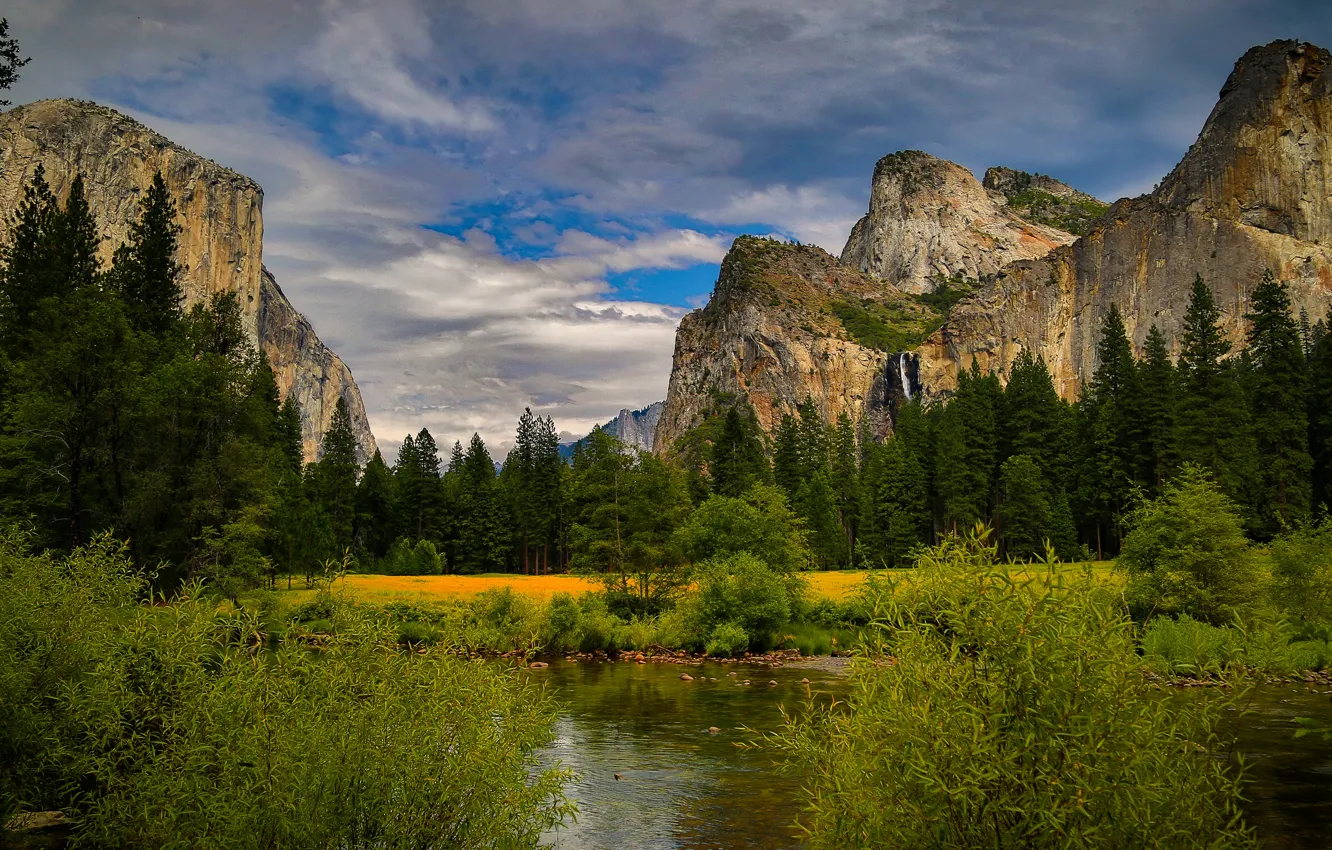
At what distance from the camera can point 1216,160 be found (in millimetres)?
156875

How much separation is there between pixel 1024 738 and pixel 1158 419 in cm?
6988

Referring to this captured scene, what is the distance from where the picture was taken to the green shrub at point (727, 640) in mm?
37344

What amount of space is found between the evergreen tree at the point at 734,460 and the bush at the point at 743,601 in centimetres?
4267

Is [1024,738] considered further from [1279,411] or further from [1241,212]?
[1241,212]

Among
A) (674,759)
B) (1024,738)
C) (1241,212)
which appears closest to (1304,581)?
(674,759)

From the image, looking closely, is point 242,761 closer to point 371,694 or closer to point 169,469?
point 371,694

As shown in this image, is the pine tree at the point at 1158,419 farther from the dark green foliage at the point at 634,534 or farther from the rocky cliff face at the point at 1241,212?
the rocky cliff face at the point at 1241,212

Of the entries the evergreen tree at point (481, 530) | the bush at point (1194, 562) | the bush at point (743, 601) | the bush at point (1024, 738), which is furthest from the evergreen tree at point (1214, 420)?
the evergreen tree at point (481, 530)

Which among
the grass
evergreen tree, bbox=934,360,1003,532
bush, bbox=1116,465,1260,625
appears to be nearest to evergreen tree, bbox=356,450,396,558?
the grass

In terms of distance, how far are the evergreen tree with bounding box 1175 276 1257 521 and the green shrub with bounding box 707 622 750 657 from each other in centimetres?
3718

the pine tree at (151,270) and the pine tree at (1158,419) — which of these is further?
the pine tree at (1158,419)

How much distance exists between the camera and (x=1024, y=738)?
5797 millimetres

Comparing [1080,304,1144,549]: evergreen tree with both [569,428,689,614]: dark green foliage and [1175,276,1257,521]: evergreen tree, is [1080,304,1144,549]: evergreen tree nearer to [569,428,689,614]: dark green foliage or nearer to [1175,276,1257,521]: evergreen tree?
[1175,276,1257,521]: evergreen tree

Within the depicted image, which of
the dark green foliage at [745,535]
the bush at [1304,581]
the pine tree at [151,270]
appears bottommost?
the bush at [1304,581]
